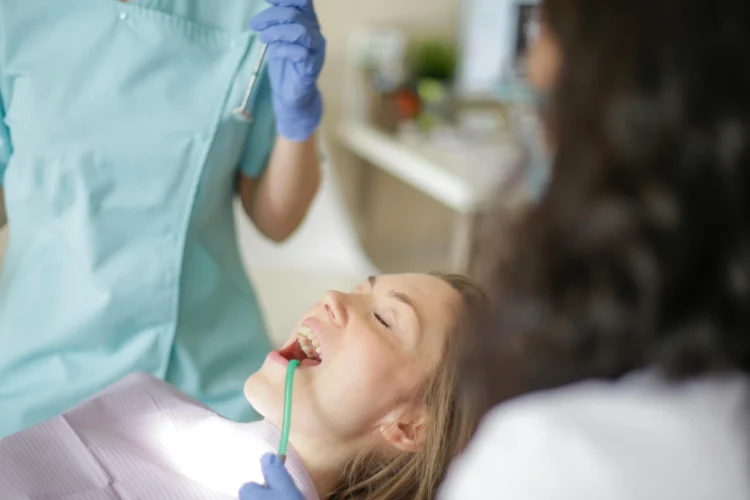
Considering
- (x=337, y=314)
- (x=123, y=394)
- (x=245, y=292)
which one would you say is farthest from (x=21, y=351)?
(x=337, y=314)

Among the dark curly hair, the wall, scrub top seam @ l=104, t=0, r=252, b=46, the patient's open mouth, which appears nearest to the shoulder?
the dark curly hair

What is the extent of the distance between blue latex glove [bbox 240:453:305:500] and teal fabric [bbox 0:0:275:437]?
8.6 inches

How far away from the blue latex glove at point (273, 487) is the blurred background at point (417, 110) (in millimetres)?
1441

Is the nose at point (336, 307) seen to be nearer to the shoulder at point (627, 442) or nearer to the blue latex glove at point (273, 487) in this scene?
the blue latex glove at point (273, 487)

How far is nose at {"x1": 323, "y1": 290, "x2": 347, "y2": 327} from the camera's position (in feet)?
2.88

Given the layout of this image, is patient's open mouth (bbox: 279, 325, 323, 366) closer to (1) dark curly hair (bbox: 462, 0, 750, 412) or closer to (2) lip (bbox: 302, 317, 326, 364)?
(2) lip (bbox: 302, 317, 326, 364)

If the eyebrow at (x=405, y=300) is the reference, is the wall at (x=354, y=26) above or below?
above

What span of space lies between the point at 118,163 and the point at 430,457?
0.51 meters

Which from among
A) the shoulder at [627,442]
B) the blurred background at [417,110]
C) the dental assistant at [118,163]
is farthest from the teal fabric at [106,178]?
the blurred background at [417,110]

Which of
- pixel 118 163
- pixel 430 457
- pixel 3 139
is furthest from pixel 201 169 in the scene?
pixel 430 457

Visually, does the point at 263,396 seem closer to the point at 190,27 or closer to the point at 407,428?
the point at 407,428

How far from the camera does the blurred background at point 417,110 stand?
2502 mm

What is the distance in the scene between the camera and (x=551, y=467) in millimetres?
561

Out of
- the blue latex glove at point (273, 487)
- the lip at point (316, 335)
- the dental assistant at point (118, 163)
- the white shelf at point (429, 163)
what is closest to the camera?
the blue latex glove at point (273, 487)
